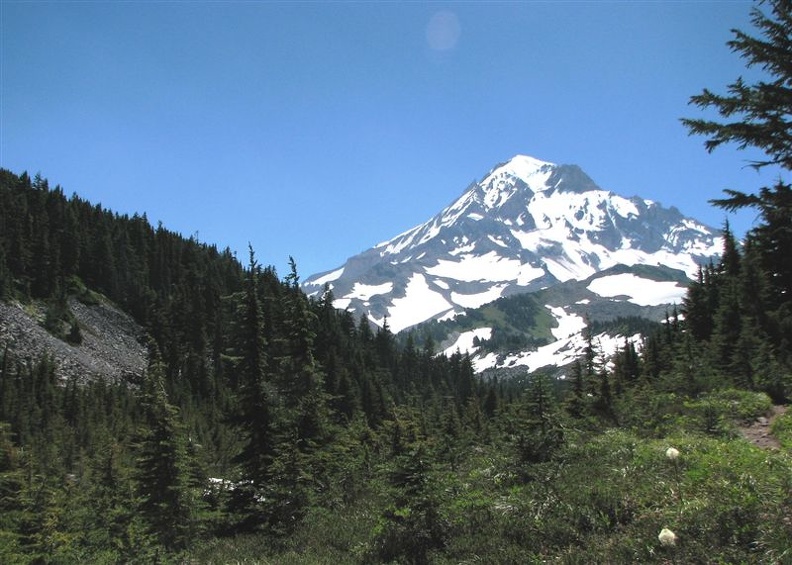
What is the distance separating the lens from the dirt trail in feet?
44.7

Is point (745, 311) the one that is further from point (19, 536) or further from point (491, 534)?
point (19, 536)

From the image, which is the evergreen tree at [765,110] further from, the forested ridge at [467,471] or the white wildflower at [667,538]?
the white wildflower at [667,538]

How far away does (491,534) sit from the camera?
377 inches

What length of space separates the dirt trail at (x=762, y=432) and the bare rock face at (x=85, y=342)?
214ft

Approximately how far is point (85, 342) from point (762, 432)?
3403 inches

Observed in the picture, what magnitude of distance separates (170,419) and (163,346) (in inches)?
3329

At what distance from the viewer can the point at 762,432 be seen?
1492 centimetres

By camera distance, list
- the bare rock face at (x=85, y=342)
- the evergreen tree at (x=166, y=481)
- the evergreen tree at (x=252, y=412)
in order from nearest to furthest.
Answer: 1. the evergreen tree at (x=166, y=481)
2. the evergreen tree at (x=252, y=412)
3. the bare rock face at (x=85, y=342)

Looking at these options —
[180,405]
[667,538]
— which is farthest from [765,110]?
[180,405]

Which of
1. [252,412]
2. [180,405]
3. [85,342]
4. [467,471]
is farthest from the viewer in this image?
[85,342]

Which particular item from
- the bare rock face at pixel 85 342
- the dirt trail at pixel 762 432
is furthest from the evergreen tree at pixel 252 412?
the bare rock face at pixel 85 342

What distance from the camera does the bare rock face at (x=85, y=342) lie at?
6969cm

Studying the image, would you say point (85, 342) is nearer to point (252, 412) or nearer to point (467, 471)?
point (252, 412)

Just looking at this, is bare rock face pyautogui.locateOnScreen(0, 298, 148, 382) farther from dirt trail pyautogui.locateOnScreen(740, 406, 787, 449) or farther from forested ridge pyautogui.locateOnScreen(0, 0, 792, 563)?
dirt trail pyautogui.locateOnScreen(740, 406, 787, 449)
